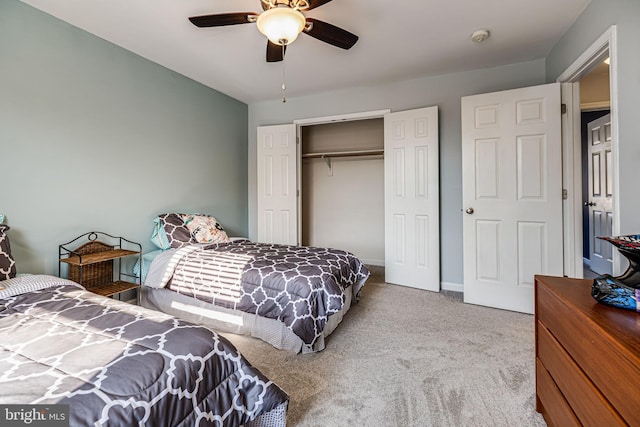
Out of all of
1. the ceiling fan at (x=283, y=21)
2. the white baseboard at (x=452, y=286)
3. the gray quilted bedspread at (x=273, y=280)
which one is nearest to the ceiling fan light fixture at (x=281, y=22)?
the ceiling fan at (x=283, y=21)

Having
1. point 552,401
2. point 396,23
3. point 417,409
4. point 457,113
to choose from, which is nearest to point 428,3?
point 396,23

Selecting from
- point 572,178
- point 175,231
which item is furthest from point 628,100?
point 175,231

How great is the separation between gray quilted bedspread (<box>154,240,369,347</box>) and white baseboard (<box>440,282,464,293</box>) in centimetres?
120

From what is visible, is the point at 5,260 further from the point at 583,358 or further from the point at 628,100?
the point at 628,100

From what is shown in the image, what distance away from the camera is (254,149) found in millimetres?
4387

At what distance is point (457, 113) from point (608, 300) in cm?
268

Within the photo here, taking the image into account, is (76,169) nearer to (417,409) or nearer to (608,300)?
(417,409)

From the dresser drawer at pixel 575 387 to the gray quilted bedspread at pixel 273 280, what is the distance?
1.15 metres

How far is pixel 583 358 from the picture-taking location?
986 millimetres

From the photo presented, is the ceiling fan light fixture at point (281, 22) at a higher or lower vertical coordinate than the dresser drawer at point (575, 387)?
higher

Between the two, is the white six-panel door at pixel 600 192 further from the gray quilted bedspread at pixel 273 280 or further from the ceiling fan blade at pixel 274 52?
the ceiling fan blade at pixel 274 52

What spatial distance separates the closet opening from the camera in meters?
4.50

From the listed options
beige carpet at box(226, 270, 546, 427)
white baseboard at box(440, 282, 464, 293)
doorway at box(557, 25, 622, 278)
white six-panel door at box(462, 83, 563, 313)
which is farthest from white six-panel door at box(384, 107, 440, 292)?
doorway at box(557, 25, 622, 278)

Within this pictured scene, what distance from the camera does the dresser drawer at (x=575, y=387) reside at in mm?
859
